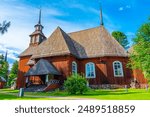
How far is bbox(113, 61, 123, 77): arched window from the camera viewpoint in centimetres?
2631

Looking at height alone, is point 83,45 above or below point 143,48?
above

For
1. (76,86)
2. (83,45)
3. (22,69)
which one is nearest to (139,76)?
(83,45)

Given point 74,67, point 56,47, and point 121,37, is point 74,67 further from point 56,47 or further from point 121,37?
point 121,37

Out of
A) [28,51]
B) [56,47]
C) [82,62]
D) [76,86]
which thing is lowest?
[76,86]

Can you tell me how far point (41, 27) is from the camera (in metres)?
40.0

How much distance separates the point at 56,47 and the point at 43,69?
484 cm

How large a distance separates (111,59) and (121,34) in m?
24.2

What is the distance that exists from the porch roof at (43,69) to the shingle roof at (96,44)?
5864mm

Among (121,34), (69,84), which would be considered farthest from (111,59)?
(121,34)

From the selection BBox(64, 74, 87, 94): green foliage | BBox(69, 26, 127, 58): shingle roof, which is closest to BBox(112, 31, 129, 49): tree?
BBox(69, 26, 127, 58): shingle roof

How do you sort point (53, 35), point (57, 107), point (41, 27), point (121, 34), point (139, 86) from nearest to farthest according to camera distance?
point (57, 107) < point (139, 86) < point (53, 35) < point (41, 27) < point (121, 34)

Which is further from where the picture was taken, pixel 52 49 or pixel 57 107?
pixel 52 49

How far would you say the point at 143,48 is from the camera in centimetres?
1944

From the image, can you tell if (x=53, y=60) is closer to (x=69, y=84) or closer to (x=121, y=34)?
(x=69, y=84)
